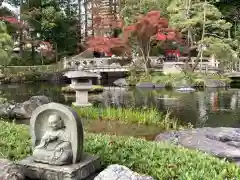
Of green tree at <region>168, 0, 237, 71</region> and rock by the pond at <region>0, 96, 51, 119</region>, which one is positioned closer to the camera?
rock by the pond at <region>0, 96, 51, 119</region>

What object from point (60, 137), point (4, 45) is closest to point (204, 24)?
point (4, 45)

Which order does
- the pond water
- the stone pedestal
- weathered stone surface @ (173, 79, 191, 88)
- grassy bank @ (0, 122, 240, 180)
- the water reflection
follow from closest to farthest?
grassy bank @ (0, 122, 240, 180) < the pond water < the water reflection < the stone pedestal < weathered stone surface @ (173, 79, 191, 88)

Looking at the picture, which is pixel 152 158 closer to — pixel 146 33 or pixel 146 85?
pixel 146 85

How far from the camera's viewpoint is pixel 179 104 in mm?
14758

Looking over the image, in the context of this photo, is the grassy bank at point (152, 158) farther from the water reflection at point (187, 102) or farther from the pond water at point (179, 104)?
the water reflection at point (187, 102)

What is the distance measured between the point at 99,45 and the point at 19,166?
21.5 metres

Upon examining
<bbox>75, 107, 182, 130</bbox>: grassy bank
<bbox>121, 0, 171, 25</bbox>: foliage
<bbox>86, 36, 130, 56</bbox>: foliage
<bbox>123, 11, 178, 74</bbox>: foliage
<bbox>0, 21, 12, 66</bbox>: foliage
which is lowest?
<bbox>75, 107, 182, 130</bbox>: grassy bank

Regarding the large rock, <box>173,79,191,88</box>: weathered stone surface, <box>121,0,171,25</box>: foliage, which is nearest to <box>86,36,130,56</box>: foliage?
<box>121,0,171,25</box>: foliage

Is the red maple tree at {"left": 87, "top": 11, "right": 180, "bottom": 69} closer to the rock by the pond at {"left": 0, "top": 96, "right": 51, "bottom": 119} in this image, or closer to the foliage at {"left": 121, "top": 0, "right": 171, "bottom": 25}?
the foliage at {"left": 121, "top": 0, "right": 171, "bottom": 25}

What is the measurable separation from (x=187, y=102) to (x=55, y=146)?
11399 mm

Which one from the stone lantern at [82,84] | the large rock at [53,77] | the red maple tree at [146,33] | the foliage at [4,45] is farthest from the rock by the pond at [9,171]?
the large rock at [53,77]

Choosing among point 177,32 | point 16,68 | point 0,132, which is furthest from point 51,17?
point 0,132

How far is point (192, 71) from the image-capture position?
2323cm

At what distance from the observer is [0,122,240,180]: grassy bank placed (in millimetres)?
4289
